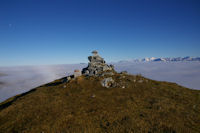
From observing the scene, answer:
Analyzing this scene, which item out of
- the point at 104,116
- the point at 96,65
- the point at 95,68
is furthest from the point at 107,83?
the point at 96,65

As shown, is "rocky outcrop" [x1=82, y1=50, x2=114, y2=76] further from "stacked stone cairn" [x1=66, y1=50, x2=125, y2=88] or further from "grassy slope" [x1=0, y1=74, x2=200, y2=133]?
"grassy slope" [x1=0, y1=74, x2=200, y2=133]

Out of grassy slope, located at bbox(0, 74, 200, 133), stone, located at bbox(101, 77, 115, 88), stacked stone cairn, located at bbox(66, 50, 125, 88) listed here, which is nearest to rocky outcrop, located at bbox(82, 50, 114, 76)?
stacked stone cairn, located at bbox(66, 50, 125, 88)

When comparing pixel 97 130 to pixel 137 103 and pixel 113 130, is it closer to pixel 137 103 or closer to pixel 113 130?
pixel 113 130

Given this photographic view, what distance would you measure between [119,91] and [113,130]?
46.7 feet

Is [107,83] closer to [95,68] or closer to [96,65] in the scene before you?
[95,68]

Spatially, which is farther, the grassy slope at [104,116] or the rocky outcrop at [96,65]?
the rocky outcrop at [96,65]

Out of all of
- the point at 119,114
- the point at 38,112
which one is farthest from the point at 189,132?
the point at 38,112

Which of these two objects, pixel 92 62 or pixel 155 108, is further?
pixel 92 62

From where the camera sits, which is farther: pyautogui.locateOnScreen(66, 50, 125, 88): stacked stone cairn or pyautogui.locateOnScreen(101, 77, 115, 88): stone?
pyautogui.locateOnScreen(66, 50, 125, 88): stacked stone cairn

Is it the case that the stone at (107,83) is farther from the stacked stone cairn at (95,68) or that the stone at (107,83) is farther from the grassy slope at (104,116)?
the stacked stone cairn at (95,68)

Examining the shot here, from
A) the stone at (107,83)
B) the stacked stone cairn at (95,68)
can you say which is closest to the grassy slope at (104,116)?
the stone at (107,83)

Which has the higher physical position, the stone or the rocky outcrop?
the rocky outcrop

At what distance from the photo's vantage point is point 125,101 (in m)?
21.2

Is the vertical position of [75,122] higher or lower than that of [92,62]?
lower
